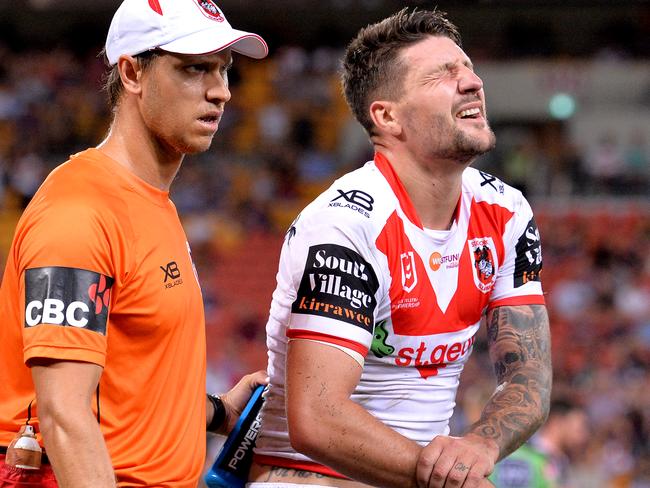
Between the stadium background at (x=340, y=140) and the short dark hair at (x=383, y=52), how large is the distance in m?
8.55

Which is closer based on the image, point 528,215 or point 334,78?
point 528,215

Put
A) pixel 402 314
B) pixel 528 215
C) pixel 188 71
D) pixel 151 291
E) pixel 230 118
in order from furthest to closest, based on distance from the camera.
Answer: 1. pixel 230 118
2. pixel 528 215
3. pixel 402 314
4. pixel 188 71
5. pixel 151 291

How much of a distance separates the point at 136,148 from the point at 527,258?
134 centimetres

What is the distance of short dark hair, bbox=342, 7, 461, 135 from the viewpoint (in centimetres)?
354

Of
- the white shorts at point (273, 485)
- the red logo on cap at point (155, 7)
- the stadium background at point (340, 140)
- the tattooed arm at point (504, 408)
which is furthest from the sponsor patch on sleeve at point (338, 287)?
the stadium background at point (340, 140)

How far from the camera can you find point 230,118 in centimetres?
1770

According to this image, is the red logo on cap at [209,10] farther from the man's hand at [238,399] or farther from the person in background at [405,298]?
the man's hand at [238,399]

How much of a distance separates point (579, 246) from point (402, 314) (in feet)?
38.7

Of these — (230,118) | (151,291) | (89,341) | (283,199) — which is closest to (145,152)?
(151,291)

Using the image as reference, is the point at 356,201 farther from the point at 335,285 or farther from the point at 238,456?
the point at 238,456

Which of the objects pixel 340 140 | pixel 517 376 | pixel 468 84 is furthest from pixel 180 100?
pixel 340 140

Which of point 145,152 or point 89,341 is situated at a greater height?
point 145,152

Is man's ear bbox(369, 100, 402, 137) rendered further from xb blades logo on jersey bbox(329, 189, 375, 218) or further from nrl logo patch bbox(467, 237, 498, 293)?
nrl logo patch bbox(467, 237, 498, 293)

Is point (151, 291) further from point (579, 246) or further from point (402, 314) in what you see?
point (579, 246)
